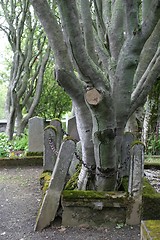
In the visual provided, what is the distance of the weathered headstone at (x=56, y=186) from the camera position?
4320 millimetres

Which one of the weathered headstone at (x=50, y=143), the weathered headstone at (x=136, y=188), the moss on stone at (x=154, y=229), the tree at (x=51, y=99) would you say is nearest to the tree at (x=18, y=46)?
the tree at (x=51, y=99)

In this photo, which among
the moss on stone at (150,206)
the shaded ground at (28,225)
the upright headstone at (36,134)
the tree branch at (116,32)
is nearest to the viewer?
the shaded ground at (28,225)

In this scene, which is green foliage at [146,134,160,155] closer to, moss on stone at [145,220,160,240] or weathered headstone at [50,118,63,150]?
weathered headstone at [50,118,63,150]

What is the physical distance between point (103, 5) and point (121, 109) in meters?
2.99

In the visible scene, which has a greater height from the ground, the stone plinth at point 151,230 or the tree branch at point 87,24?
the tree branch at point 87,24

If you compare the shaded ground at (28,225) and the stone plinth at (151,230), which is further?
the shaded ground at (28,225)

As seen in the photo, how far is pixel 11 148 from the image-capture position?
12.2 m

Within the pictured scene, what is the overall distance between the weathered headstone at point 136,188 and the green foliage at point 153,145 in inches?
243

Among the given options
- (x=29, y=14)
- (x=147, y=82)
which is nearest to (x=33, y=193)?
(x=147, y=82)

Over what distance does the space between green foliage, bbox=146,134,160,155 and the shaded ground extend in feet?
15.9

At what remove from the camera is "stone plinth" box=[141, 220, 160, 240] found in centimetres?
248

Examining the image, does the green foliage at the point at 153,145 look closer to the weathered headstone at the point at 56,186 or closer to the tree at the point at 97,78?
the tree at the point at 97,78

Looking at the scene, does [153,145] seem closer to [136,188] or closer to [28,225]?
[136,188]

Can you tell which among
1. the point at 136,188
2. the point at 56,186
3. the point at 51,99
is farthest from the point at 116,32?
the point at 51,99
